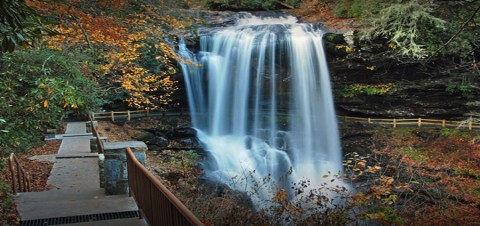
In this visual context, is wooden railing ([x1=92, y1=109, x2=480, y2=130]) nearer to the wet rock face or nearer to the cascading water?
the wet rock face

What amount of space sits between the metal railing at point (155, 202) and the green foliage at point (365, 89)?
657 inches

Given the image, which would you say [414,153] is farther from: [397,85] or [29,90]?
[29,90]

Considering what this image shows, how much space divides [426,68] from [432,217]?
11.3 meters

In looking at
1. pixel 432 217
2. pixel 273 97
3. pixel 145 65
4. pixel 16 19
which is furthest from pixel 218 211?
pixel 273 97

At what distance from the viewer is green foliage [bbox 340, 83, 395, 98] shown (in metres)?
19.6

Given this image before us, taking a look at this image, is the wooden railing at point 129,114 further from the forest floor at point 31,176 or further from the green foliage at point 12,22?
the green foliage at point 12,22

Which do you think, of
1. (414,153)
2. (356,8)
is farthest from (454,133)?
(356,8)

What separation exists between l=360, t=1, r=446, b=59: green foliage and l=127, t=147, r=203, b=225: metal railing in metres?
14.2

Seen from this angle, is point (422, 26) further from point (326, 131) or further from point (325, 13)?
point (325, 13)

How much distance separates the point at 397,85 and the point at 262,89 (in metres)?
6.96

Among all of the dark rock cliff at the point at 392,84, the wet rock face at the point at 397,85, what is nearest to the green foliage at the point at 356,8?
the dark rock cliff at the point at 392,84

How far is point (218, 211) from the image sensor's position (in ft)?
23.7

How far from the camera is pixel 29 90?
406 inches

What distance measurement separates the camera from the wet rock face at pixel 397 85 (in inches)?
729
